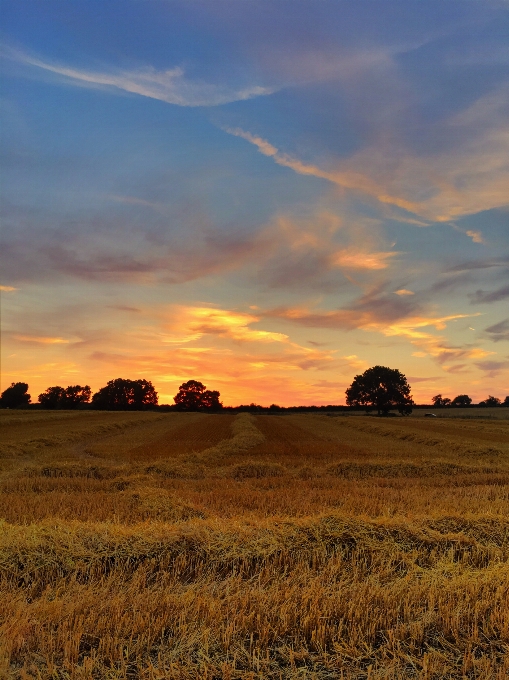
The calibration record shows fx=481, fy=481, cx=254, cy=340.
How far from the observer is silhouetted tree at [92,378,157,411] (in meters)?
127

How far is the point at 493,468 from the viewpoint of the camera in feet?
54.5

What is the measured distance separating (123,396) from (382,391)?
6887cm

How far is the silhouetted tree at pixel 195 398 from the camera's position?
13088 cm

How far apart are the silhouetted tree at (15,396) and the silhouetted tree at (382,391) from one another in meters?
82.9

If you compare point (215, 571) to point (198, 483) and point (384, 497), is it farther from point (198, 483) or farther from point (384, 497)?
point (198, 483)

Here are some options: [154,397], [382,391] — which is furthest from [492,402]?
[154,397]

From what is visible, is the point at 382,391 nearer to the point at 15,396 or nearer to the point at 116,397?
the point at 116,397

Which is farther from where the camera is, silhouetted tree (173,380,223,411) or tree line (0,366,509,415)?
silhouetted tree (173,380,223,411)

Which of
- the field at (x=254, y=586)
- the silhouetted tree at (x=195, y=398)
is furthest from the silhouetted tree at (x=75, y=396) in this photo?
the field at (x=254, y=586)

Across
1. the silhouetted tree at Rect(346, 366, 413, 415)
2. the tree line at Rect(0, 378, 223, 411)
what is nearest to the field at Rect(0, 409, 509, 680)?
the silhouetted tree at Rect(346, 366, 413, 415)

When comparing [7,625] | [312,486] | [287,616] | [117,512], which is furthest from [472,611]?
[312,486]

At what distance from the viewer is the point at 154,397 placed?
137750 millimetres

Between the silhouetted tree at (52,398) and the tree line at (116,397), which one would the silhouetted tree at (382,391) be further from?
the silhouetted tree at (52,398)

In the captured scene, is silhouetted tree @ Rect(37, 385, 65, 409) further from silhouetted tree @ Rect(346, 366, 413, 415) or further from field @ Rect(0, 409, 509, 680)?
field @ Rect(0, 409, 509, 680)
